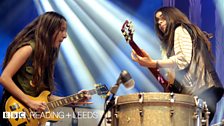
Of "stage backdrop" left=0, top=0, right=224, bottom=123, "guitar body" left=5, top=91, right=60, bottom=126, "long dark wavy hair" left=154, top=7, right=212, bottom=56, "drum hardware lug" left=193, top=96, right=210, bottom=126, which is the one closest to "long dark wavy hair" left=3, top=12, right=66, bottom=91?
"guitar body" left=5, top=91, right=60, bottom=126

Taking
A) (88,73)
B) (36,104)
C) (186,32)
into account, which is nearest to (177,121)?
(186,32)

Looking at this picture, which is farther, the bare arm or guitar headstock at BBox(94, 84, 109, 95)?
guitar headstock at BBox(94, 84, 109, 95)

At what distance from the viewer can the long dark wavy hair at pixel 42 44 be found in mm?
3357

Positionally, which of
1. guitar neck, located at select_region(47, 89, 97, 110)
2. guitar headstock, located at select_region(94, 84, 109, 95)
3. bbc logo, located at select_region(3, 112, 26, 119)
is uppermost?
guitar headstock, located at select_region(94, 84, 109, 95)

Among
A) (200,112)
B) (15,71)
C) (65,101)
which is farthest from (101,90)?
(200,112)

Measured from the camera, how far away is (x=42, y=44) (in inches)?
134

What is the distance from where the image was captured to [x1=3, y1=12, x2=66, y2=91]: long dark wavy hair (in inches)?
132

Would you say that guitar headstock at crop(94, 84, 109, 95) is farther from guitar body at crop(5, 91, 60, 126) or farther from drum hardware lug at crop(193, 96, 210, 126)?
drum hardware lug at crop(193, 96, 210, 126)

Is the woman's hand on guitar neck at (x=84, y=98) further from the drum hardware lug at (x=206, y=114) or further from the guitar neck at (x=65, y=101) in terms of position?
the drum hardware lug at (x=206, y=114)

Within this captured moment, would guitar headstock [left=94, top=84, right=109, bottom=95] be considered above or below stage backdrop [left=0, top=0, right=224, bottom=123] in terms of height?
below

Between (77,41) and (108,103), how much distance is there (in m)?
1.34

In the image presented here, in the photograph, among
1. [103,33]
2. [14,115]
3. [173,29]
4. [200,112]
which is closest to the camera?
[200,112]

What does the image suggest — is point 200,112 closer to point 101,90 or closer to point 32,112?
point 101,90

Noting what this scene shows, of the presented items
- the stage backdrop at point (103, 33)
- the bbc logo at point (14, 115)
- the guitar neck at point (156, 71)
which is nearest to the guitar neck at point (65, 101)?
the bbc logo at point (14, 115)
